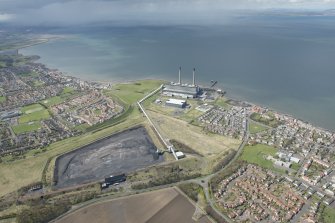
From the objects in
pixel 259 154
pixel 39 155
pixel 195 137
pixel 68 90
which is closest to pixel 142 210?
pixel 195 137

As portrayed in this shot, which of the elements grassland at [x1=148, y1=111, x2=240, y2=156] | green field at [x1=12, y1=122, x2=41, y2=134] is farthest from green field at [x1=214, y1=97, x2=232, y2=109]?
green field at [x1=12, y1=122, x2=41, y2=134]

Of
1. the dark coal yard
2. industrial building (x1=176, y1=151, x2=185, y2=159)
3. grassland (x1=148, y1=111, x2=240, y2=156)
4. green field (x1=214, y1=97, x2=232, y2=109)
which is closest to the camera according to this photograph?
the dark coal yard

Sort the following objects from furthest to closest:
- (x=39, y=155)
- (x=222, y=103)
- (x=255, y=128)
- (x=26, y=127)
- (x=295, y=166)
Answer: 1. (x=222, y=103)
2. (x=26, y=127)
3. (x=255, y=128)
4. (x=39, y=155)
5. (x=295, y=166)

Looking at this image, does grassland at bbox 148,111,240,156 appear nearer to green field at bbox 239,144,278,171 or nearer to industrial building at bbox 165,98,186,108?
green field at bbox 239,144,278,171

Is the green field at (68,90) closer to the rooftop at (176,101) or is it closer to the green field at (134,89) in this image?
the green field at (134,89)

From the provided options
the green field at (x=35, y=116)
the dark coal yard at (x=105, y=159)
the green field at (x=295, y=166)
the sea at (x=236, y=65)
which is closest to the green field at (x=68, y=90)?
the sea at (x=236, y=65)

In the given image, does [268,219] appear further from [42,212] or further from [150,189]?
[42,212]

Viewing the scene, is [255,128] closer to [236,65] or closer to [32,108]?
[236,65]
